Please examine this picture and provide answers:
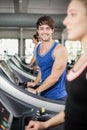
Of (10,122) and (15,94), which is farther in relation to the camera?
(15,94)

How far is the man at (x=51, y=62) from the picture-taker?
2670mm

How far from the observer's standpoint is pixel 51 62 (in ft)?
9.27

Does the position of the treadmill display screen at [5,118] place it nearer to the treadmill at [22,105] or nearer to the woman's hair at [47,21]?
the treadmill at [22,105]

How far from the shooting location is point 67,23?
1327 millimetres

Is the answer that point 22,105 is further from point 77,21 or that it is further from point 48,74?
point 48,74

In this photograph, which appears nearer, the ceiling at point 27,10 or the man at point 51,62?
the man at point 51,62

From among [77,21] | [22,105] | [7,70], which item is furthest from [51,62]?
[77,21]

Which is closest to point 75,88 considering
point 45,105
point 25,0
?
point 45,105

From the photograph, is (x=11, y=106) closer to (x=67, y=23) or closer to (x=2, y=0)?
(x=67, y=23)

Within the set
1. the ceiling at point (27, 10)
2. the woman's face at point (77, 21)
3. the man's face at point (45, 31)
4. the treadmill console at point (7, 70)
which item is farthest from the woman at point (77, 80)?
the ceiling at point (27, 10)

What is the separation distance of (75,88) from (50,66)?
5.38ft

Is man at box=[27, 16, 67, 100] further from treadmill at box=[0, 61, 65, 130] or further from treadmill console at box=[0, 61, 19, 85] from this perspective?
treadmill at box=[0, 61, 65, 130]

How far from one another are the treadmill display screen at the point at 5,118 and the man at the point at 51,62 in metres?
0.97

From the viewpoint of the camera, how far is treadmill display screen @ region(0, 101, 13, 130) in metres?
1.59
